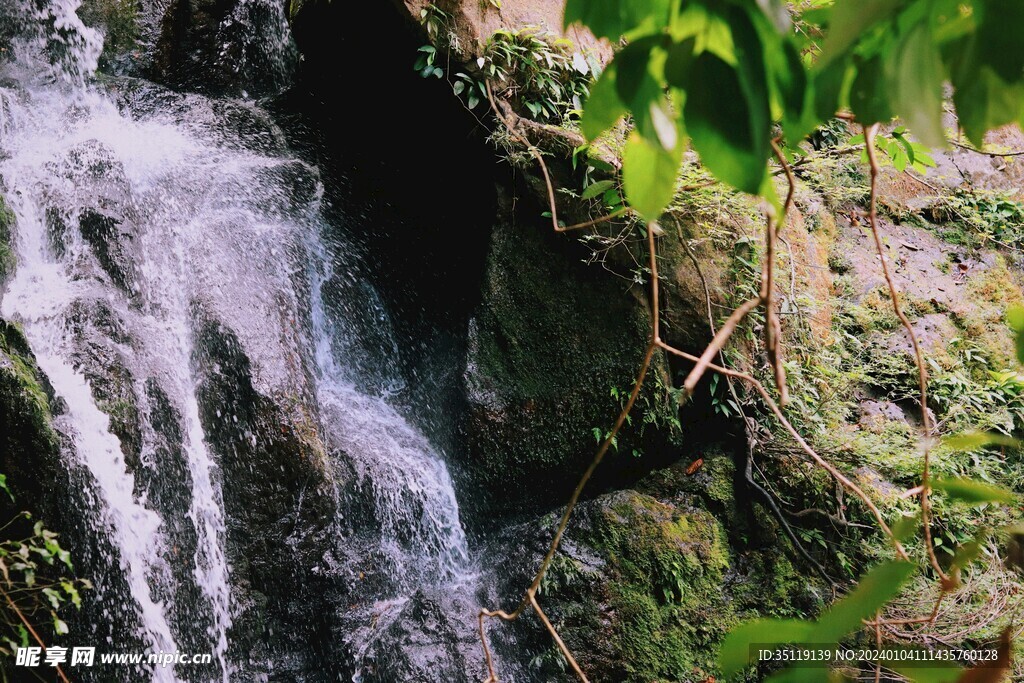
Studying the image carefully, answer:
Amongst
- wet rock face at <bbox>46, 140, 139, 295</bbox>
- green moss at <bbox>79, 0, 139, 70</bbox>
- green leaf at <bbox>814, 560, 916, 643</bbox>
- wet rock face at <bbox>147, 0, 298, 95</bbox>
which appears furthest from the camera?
wet rock face at <bbox>147, 0, 298, 95</bbox>

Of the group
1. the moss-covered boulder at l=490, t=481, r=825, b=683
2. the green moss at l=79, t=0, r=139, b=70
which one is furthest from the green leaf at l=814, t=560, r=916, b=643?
the green moss at l=79, t=0, r=139, b=70

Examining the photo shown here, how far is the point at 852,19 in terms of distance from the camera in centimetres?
51

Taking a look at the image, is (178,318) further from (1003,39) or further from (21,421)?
(1003,39)

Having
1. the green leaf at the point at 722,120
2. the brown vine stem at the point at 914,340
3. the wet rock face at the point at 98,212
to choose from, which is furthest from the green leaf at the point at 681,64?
the wet rock face at the point at 98,212

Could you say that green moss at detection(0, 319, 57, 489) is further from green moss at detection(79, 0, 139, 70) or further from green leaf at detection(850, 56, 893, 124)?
green leaf at detection(850, 56, 893, 124)

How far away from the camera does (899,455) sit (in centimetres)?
401

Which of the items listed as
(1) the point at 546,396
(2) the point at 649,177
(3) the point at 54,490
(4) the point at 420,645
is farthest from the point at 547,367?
(2) the point at 649,177

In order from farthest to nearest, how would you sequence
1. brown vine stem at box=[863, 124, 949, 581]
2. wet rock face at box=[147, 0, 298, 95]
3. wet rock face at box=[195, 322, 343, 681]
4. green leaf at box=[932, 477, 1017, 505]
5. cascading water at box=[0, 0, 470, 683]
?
wet rock face at box=[147, 0, 298, 95]
wet rock face at box=[195, 322, 343, 681]
cascading water at box=[0, 0, 470, 683]
brown vine stem at box=[863, 124, 949, 581]
green leaf at box=[932, 477, 1017, 505]

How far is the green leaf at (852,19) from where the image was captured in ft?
1.66

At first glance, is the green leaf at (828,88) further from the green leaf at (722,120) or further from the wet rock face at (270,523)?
the wet rock face at (270,523)

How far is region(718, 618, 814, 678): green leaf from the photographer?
1.55ft

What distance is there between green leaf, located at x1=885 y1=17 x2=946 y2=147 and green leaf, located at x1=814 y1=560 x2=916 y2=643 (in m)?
0.32

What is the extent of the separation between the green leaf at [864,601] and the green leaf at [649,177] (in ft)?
1.03

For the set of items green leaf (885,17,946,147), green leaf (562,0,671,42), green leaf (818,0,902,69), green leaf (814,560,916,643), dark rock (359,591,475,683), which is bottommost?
dark rock (359,591,475,683)
